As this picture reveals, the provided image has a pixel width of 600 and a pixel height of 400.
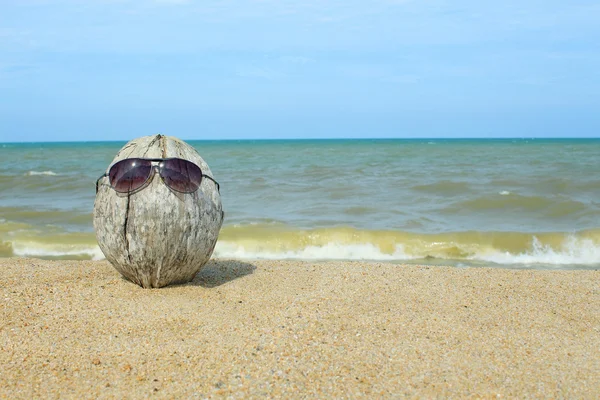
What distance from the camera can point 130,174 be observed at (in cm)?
495

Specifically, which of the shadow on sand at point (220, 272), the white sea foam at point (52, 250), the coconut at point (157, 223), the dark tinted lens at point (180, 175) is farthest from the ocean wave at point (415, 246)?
the dark tinted lens at point (180, 175)

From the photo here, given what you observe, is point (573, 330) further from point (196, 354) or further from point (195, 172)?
point (195, 172)

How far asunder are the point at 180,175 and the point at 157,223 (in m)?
0.46

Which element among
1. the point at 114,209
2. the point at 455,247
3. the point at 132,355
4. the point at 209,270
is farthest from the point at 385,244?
the point at 132,355

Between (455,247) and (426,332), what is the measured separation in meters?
5.00

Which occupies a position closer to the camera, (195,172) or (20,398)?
(20,398)

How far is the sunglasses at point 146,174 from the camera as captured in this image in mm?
4941

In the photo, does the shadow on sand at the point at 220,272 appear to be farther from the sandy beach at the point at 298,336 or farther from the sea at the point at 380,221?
the sea at the point at 380,221

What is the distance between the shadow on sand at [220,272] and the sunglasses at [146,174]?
3.86ft

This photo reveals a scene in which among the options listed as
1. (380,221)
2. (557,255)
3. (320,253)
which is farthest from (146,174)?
(557,255)

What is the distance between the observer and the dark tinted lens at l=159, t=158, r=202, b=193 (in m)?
4.97

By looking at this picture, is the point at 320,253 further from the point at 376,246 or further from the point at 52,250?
the point at 52,250

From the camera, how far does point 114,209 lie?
4.97 meters

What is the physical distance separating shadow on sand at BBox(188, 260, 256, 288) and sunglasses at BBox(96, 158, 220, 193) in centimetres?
118
